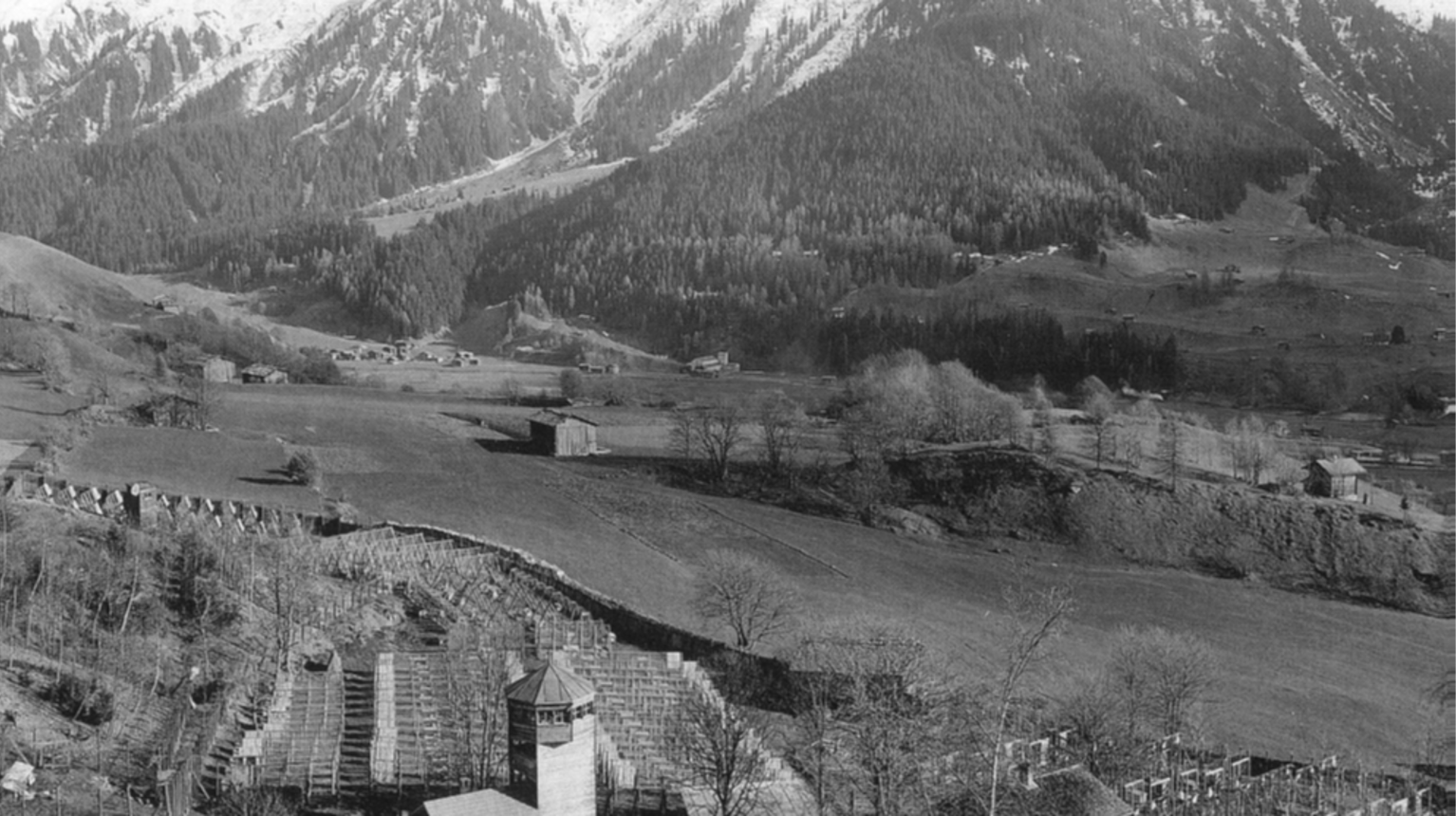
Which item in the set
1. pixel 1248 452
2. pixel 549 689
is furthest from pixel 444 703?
pixel 1248 452

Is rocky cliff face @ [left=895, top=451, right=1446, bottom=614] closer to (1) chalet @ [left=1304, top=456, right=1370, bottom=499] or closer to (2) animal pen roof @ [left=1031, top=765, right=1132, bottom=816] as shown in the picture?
(1) chalet @ [left=1304, top=456, right=1370, bottom=499]

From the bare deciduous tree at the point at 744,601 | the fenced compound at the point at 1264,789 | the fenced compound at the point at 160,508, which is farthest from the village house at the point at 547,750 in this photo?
the fenced compound at the point at 160,508

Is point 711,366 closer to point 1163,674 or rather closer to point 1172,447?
point 1172,447

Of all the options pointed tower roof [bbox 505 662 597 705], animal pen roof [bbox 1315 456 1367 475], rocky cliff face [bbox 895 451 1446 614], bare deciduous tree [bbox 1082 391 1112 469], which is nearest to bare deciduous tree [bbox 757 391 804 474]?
rocky cliff face [bbox 895 451 1446 614]

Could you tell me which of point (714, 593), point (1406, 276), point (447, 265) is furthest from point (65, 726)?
point (1406, 276)

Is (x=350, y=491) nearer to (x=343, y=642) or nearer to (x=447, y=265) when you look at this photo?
(x=343, y=642)
